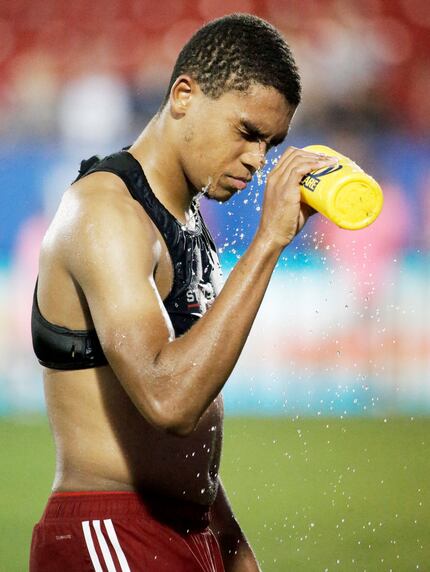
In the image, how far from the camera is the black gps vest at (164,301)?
171cm

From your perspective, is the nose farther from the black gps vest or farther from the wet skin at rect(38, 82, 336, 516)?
the black gps vest

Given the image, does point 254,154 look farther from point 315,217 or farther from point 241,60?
point 315,217

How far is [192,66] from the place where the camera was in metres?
1.85

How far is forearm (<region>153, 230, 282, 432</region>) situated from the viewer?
4.85 ft

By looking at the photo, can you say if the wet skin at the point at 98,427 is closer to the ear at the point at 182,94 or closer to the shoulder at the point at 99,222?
the shoulder at the point at 99,222

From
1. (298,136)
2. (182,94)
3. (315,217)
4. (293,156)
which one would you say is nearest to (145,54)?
(298,136)

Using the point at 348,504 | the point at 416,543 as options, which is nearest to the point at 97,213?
the point at 416,543

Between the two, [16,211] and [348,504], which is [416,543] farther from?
[16,211]

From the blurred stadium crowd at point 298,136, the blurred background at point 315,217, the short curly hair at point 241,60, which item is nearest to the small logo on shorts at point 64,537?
the short curly hair at point 241,60

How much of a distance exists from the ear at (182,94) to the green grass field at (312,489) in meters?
2.06

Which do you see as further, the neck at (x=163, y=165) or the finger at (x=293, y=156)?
the neck at (x=163, y=165)

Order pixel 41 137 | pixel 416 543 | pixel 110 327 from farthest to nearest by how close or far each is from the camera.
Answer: pixel 41 137 < pixel 416 543 < pixel 110 327

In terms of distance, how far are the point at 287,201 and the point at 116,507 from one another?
62 centimetres

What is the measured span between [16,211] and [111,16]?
4.49 ft
